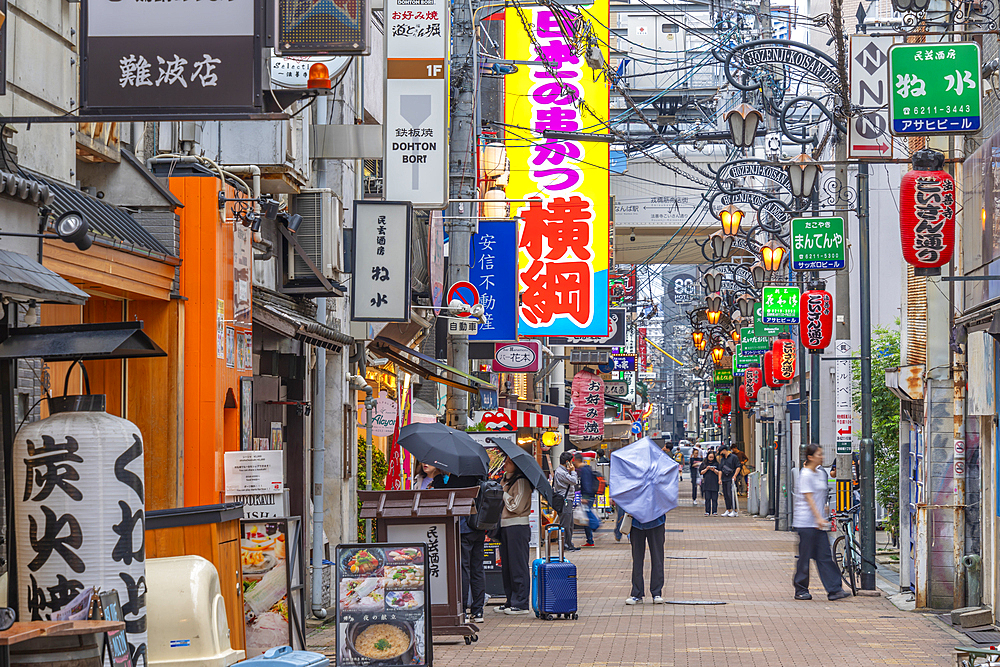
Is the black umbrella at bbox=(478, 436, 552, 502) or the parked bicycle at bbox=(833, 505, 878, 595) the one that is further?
the parked bicycle at bbox=(833, 505, 878, 595)

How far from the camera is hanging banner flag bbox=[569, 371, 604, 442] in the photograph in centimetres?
4109

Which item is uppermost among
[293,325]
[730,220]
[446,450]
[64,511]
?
[730,220]

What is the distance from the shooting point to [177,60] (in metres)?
7.63

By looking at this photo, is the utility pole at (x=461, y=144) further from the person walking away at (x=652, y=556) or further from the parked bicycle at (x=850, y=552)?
the parked bicycle at (x=850, y=552)

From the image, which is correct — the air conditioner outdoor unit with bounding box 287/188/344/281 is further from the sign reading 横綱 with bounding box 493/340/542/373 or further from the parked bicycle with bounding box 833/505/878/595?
the sign reading 横綱 with bounding box 493/340/542/373

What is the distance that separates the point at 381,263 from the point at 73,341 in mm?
8797

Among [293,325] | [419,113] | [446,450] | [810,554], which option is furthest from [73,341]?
[810,554]

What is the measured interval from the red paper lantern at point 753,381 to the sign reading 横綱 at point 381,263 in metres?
30.4

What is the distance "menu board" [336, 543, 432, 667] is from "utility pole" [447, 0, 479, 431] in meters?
7.09

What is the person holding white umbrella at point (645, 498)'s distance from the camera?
16.4m

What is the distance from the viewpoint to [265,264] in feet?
49.1

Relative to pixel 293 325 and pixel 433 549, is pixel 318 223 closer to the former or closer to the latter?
pixel 293 325

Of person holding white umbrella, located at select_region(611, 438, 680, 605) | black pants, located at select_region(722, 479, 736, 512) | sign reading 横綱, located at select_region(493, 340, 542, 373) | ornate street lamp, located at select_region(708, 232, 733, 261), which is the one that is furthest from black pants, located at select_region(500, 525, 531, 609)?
black pants, located at select_region(722, 479, 736, 512)

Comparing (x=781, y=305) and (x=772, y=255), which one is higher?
(x=772, y=255)
